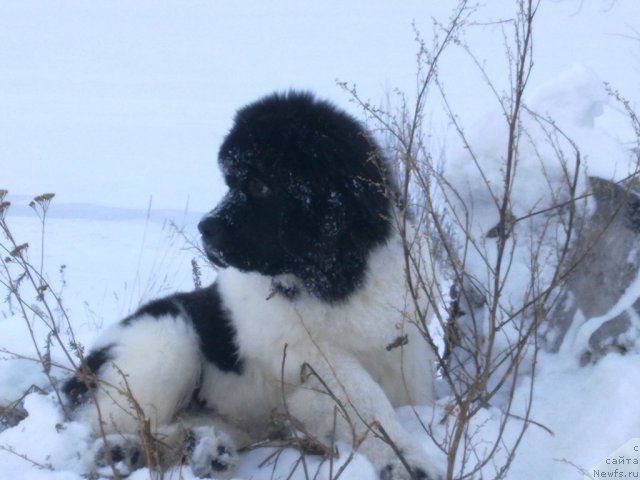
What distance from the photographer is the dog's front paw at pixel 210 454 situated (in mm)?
2855

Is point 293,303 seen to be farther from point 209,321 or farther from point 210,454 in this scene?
point 210,454

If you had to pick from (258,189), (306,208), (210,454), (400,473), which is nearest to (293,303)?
(306,208)

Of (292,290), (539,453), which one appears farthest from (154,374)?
(539,453)

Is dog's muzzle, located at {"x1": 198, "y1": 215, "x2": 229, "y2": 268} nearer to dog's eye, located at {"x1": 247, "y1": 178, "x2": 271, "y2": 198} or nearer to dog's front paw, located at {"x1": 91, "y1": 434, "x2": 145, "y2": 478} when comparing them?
dog's eye, located at {"x1": 247, "y1": 178, "x2": 271, "y2": 198}

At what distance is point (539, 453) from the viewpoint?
112 inches

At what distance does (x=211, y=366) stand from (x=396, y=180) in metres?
1.24

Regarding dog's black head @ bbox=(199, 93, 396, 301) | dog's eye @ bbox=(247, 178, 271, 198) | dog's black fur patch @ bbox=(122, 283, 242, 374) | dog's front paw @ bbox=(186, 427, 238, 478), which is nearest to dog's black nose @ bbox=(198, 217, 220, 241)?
dog's black head @ bbox=(199, 93, 396, 301)

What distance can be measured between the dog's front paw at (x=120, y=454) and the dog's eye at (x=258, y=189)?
3.71 feet

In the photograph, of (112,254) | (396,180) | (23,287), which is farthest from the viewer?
(112,254)

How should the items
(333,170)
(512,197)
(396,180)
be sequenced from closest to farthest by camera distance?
1. (333,170)
2. (396,180)
3. (512,197)

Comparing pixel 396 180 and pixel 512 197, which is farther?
pixel 512 197

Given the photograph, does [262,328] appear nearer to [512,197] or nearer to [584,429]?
[584,429]

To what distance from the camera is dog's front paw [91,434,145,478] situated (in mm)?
2844

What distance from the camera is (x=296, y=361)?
10.1ft
